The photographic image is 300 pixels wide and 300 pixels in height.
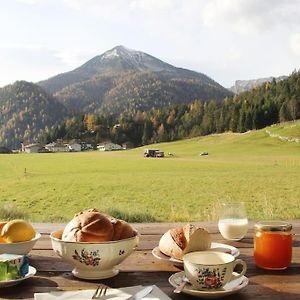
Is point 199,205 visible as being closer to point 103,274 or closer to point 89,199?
point 89,199

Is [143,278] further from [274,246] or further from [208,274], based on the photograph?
[274,246]

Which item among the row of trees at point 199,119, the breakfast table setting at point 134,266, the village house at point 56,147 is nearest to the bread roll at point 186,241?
the breakfast table setting at point 134,266

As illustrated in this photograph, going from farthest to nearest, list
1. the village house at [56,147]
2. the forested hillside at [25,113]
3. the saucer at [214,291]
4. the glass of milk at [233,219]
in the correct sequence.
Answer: the forested hillside at [25,113] → the village house at [56,147] → the glass of milk at [233,219] → the saucer at [214,291]

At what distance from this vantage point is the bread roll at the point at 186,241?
1.77 metres

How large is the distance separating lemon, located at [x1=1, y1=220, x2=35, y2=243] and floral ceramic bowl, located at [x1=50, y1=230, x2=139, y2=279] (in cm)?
23

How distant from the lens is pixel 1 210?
26.3 ft

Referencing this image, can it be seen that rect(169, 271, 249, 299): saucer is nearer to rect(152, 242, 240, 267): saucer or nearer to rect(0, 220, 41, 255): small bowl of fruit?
rect(152, 242, 240, 267): saucer

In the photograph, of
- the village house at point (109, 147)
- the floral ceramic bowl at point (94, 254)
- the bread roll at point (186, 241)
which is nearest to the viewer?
the floral ceramic bowl at point (94, 254)

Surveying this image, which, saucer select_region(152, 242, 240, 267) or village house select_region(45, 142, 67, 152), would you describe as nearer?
saucer select_region(152, 242, 240, 267)

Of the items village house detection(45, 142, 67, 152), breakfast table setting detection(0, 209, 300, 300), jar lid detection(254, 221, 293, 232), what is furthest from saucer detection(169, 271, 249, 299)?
village house detection(45, 142, 67, 152)

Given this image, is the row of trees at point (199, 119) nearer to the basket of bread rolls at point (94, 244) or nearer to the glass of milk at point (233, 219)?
the glass of milk at point (233, 219)

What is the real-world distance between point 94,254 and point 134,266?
0.93 ft

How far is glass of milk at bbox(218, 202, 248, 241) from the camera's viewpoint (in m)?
2.29

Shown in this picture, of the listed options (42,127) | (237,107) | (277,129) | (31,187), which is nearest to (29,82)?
(42,127)
